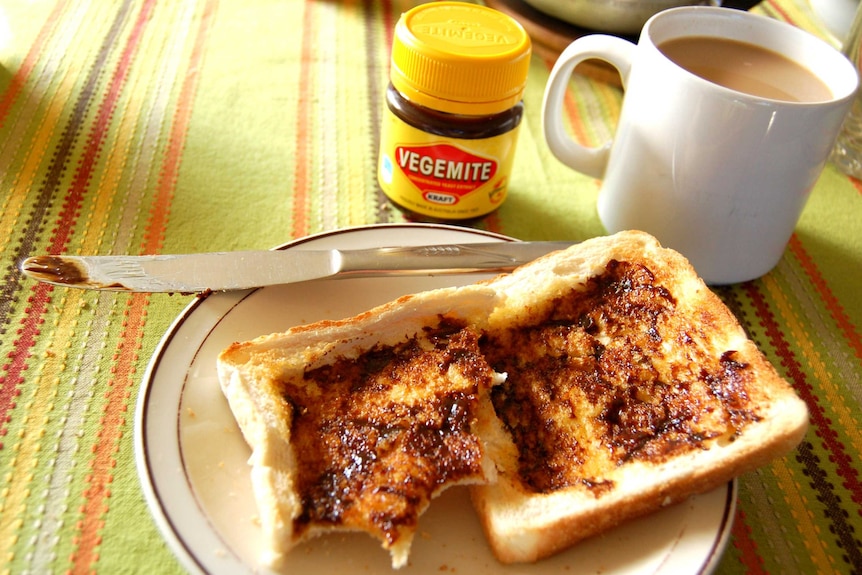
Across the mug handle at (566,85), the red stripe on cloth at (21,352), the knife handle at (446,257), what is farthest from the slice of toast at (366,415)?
the mug handle at (566,85)

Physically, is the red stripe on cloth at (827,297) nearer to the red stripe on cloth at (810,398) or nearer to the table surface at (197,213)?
the table surface at (197,213)

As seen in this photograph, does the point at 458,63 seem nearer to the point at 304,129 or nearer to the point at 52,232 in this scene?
the point at 304,129

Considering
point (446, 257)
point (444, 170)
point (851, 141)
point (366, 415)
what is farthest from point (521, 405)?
point (851, 141)

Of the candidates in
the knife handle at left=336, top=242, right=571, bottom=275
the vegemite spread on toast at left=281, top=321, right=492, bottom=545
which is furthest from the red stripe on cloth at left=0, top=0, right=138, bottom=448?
the knife handle at left=336, top=242, right=571, bottom=275

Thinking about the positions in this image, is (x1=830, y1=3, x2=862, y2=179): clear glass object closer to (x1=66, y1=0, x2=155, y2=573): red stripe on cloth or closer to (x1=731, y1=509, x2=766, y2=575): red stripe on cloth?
(x1=731, y1=509, x2=766, y2=575): red stripe on cloth

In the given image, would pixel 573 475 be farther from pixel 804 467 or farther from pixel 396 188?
pixel 396 188

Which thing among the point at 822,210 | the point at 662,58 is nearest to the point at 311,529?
the point at 662,58

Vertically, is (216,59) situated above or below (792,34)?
below
